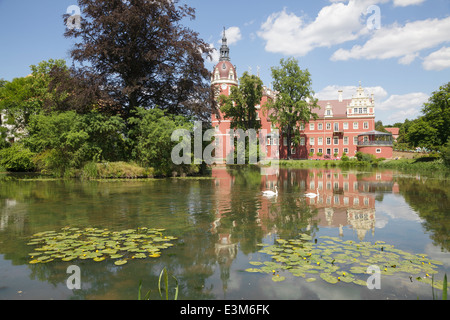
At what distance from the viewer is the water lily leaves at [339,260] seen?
5.12 metres

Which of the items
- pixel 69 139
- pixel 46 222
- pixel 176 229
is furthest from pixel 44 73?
pixel 176 229

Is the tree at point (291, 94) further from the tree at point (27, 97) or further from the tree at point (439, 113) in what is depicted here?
the tree at point (27, 97)

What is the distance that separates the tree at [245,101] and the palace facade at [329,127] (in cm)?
529

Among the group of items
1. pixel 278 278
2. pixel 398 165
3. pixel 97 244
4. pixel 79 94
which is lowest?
pixel 278 278

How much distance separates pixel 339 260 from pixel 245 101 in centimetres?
5090

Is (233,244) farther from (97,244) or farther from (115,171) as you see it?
(115,171)

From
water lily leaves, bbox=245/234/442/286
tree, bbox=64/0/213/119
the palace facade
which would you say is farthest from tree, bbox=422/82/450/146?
water lily leaves, bbox=245/234/442/286

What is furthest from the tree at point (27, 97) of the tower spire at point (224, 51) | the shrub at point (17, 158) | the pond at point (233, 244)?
the tower spire at point (224, 51)

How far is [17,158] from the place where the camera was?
102ft

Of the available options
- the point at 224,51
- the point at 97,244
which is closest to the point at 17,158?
the point at 97,244

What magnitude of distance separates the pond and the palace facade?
50818mm
